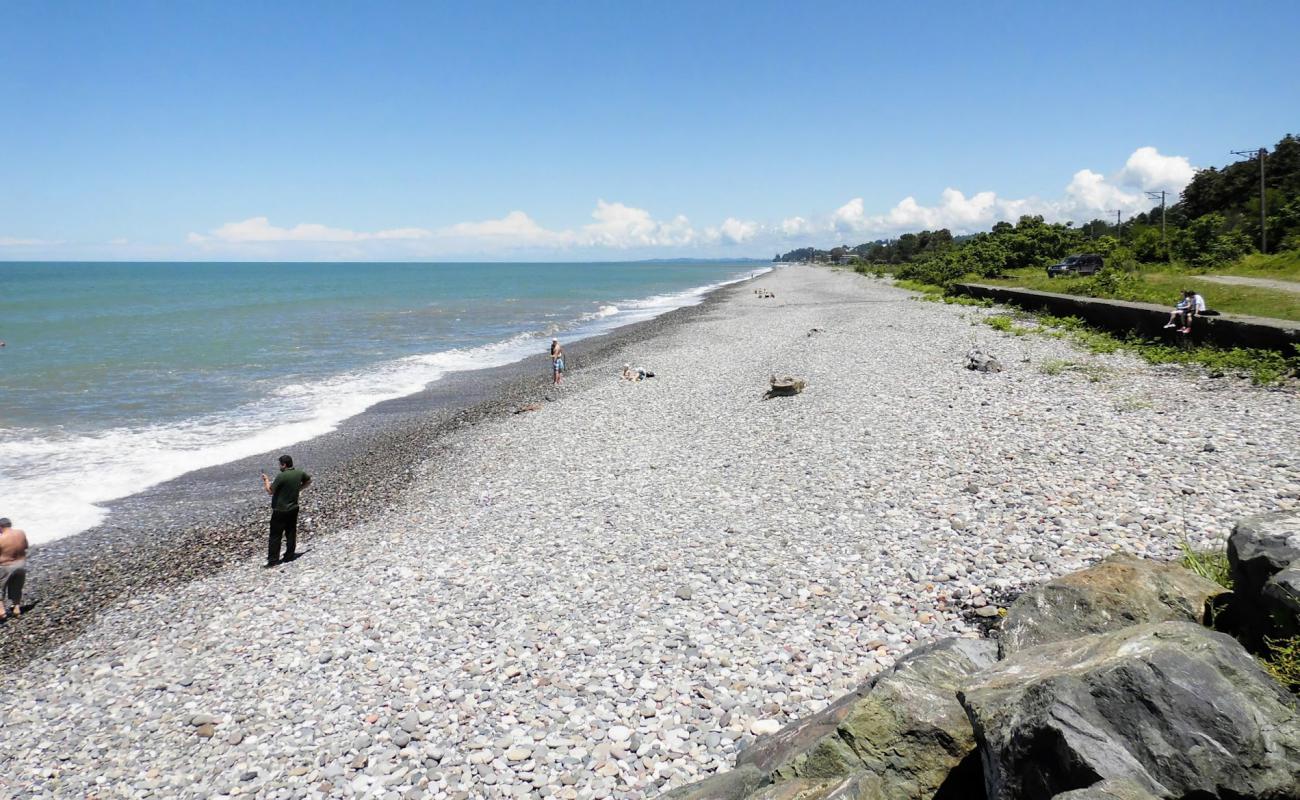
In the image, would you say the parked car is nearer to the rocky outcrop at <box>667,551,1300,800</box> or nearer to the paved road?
the paved road

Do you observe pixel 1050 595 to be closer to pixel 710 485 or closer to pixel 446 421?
pixel 710 485

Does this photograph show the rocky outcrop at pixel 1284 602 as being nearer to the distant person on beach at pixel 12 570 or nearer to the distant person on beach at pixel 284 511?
the distant person on beach at pixel 284 511

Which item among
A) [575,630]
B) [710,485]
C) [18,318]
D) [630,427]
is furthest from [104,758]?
[18,318]

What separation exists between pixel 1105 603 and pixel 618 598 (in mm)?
6090

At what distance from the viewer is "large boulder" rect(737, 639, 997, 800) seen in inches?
190

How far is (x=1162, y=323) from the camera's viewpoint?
22.9m

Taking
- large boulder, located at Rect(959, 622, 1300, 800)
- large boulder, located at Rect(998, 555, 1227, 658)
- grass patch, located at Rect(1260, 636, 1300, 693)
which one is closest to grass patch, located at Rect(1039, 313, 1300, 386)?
large boulder, located at Rect(998, 555, 1227, 658)

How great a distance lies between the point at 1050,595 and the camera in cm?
654

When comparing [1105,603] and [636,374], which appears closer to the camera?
[1105,603]

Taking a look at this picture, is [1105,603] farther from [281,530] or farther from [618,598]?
[281,530]

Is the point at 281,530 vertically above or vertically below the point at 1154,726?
below

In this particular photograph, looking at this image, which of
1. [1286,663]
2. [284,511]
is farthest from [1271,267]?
[284,511]

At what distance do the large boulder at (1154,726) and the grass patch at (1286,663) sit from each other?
786 millimetres

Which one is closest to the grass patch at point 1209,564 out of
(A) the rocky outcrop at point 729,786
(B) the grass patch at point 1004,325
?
(A) the rocky outcrop at point 729,786
